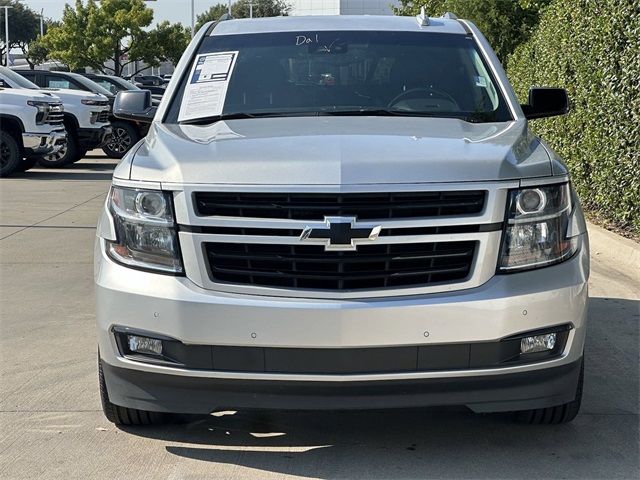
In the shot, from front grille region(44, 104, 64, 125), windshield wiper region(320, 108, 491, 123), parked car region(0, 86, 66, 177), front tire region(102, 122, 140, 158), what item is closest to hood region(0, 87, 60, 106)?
parked car region(0, 86, 66, 177)

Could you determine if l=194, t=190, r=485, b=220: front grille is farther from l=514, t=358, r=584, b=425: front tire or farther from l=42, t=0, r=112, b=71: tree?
l=42, t=0, r=112, b=71: tree

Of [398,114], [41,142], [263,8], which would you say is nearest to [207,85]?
[398,114]

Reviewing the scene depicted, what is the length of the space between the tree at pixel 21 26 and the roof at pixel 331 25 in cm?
8774

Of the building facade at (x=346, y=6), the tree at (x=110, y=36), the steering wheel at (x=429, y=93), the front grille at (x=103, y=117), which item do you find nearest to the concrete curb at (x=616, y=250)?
the steering wheel at (x=429, y=93)

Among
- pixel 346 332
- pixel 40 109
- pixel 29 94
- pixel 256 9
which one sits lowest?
pixel 256 9

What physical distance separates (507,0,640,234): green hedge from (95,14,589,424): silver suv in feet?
17.5

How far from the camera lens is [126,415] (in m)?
4.44

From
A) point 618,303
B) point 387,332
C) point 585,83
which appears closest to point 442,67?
point 387,332

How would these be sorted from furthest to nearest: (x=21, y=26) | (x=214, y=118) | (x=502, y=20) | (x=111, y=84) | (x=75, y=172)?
(x=21, y=26) < (x=111, y=84) < (x=502, y=20) < (x=75, y=172) < (x=214, y=118)

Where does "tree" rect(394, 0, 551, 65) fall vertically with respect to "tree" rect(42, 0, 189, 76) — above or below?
above

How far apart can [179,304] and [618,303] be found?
174 inches

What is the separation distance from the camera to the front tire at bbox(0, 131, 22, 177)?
55.3 ft

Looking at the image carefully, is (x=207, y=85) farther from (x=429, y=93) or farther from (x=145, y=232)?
(x=145, y=232)

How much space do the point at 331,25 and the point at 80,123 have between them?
1411 cm
